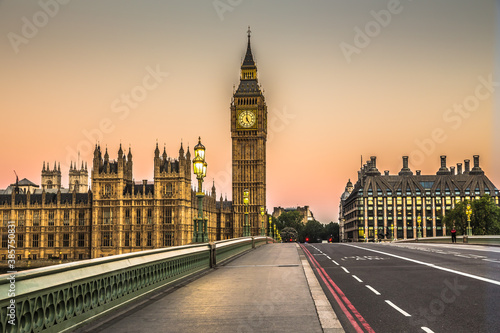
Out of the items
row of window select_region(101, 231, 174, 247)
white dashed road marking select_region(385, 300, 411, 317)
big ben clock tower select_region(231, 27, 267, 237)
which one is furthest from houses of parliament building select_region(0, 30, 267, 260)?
white dashed road marking select_region(385, 300, 411, 317)

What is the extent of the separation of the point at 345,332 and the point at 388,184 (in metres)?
187

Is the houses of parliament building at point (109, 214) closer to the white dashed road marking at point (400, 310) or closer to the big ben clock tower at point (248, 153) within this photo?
the big ben clock tower at point (248, 153)

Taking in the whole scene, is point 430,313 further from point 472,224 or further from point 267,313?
point 472,224

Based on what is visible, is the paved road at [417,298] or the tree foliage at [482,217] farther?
the tree foliage at [482,217]

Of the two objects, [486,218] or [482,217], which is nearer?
[486,218]

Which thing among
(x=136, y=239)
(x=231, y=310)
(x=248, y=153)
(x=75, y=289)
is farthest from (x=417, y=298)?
(x=248, y=153)

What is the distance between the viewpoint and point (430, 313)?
1152 centimetres

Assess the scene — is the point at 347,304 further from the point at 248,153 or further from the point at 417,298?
the point at 248,153

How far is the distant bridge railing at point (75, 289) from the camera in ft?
24.7

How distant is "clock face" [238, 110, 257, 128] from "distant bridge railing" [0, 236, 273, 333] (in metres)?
146

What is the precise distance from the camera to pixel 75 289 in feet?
31.7

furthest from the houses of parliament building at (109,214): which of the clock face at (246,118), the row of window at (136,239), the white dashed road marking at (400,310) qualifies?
the white dashed road marking at (400,310)

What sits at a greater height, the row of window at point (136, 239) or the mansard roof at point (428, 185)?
the mansard roof at point (428, 185)

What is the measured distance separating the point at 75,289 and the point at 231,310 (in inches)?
157
